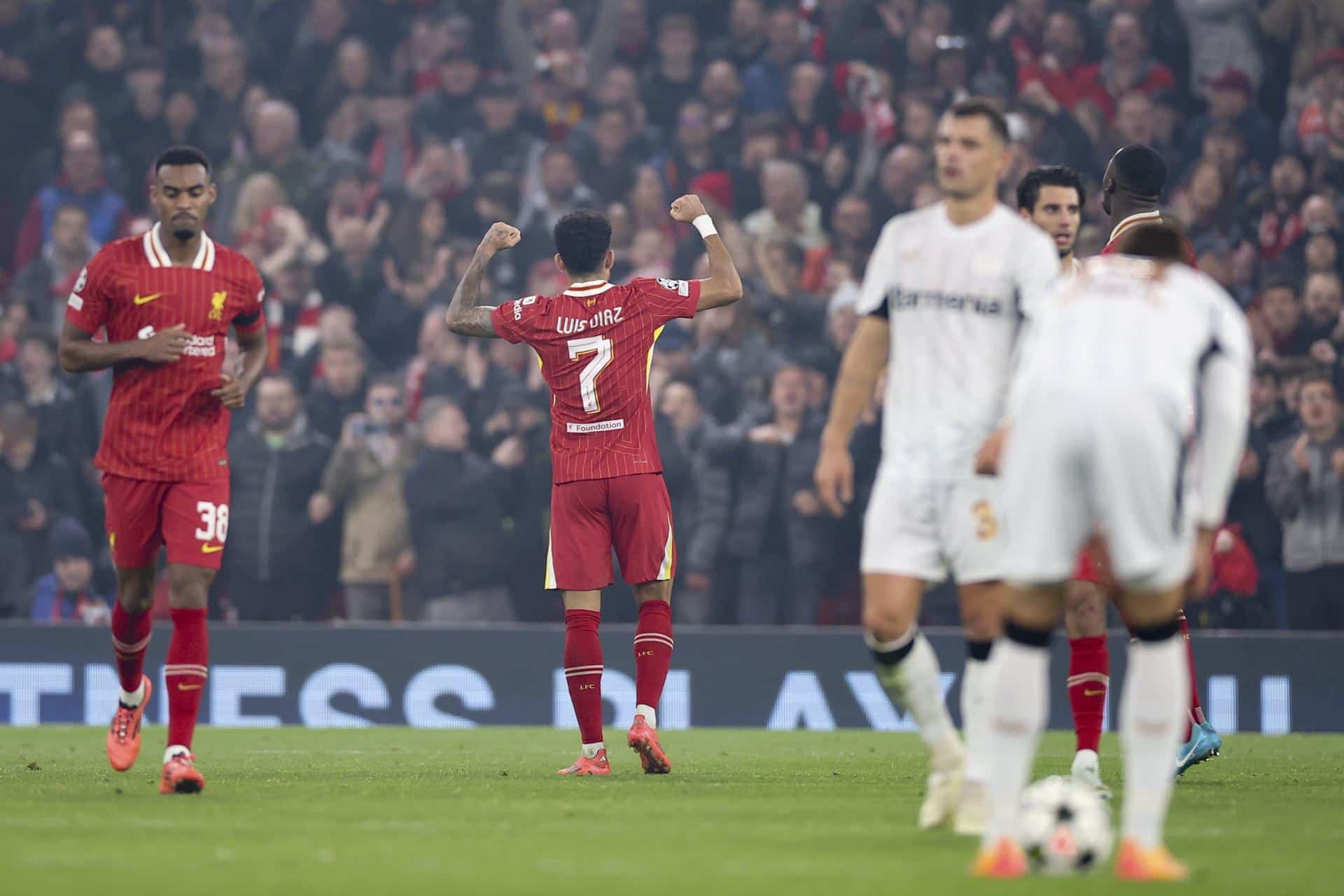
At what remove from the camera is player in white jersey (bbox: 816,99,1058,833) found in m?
6.27

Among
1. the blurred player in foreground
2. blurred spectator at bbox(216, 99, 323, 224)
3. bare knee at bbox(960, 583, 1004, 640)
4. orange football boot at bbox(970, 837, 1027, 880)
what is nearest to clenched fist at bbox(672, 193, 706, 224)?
the blurred player in foreground

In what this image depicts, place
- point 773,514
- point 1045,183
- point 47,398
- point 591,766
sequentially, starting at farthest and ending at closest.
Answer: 1. point 47,398
2. point 773,514
3. point 591,766
4. point 1045,183

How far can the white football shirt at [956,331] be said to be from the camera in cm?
630

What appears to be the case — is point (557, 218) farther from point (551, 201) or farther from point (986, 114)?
point (986, 114)

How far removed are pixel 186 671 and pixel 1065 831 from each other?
3985 millimetres

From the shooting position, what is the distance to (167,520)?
8008 mm

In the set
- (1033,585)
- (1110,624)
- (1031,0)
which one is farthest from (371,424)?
(1033,585)

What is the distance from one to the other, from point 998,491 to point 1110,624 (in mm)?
8173

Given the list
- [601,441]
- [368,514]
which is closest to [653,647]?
[601,441]

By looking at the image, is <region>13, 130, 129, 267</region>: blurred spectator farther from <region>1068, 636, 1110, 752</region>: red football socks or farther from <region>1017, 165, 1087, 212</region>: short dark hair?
<region>1068, 636, 1110, 752</region>: red football socks

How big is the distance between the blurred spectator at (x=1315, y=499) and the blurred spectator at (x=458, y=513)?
5.51 meters

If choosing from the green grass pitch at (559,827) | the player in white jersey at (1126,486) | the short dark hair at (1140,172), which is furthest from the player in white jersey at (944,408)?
the short dark hair at (1140,172)

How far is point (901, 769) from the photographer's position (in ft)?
30.6

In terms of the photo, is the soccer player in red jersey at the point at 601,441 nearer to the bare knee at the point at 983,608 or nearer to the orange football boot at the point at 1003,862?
the bare knee at the point at 983,608
